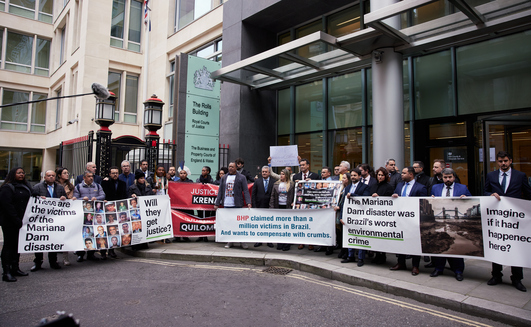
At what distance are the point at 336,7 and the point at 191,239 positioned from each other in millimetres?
9536

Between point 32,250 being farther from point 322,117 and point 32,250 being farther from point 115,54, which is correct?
point 115,54

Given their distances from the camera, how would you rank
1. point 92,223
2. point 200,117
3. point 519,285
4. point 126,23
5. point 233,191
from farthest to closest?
point 126,23 < point 200,117 < point 233,191 < point 92,223 < point 519,285

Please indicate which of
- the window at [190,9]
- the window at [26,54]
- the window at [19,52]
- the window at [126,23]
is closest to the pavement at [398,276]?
the window at [190,9]

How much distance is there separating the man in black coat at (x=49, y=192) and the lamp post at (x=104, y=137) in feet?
9.90

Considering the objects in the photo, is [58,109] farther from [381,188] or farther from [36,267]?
[381,188]

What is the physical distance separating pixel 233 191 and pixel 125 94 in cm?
1876

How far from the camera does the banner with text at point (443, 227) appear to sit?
5227 mm

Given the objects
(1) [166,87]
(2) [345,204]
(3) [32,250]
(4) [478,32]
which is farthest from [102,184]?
(1) [166,87]

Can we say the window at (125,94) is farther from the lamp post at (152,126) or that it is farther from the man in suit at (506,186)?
the man in suit at (506,186)

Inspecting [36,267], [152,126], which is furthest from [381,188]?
[152,126]

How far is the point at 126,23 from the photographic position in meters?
24.7

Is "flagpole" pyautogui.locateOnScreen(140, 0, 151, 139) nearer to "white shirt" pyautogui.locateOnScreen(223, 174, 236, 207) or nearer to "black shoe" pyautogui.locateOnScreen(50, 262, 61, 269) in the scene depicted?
"white shirt" pyautogui.locateOnScreen(223, 174, 236, 207)

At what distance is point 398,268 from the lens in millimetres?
6355

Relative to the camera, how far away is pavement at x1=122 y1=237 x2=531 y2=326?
455cm
